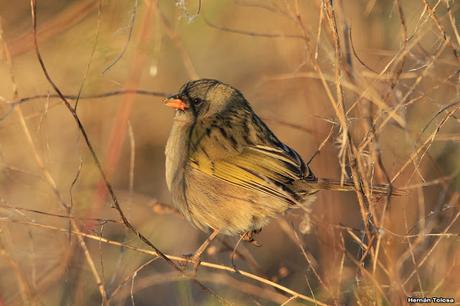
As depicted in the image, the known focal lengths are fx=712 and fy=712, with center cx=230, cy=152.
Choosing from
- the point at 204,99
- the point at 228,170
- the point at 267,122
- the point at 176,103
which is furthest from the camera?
the point at 267,122

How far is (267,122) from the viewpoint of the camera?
7.17 meters

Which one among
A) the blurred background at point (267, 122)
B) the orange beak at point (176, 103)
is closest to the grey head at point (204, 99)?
the orange beak at point (176, 103)

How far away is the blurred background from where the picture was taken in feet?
11.6

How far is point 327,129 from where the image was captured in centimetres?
505

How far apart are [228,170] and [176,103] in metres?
0.63

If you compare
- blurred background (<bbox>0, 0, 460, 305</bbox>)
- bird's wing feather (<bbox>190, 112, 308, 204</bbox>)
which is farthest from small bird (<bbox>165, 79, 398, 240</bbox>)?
blurred background (<bbox>0, 0, 460, 305</bbox>)

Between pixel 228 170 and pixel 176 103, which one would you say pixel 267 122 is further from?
pixel 228 170

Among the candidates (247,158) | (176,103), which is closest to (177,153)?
(176,103)

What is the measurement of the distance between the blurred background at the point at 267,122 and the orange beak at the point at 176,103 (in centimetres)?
24

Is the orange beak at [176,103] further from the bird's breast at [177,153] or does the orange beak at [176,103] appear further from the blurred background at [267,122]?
the blurred background at [267,122]

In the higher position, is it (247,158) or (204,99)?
(204,99)

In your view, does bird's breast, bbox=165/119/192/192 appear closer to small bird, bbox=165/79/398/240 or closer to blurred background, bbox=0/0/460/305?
small bird, bbox=165/79/398/240

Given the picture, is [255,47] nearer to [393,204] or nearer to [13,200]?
[13,200]

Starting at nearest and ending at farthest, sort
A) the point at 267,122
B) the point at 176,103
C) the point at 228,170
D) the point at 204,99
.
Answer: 1. the point at 228,170
2. the point at 176,103
3. the point at 204,99
4. the point at 267,122
